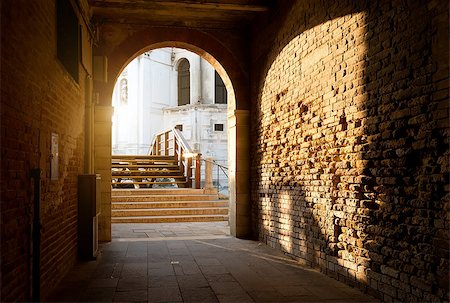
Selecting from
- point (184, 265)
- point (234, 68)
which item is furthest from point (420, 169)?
point (234, 68)

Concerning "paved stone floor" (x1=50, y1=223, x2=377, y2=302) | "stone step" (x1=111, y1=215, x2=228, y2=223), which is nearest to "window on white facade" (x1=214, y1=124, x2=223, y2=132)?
"stone step" (x1=111, y1=215, x2=228, y2=223)

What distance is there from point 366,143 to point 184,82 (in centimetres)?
1882

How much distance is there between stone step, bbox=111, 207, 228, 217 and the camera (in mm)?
11055

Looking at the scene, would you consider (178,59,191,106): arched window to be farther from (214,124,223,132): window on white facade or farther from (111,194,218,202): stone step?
(111,194,218,202): stone step

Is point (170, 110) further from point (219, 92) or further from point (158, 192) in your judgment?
point (158, 192)

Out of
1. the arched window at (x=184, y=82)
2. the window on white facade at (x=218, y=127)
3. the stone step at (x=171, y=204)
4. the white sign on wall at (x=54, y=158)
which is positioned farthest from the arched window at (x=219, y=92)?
the white sign on wall at (x=54, y=158)

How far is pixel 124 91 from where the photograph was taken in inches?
889

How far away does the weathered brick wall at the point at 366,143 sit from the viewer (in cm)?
371

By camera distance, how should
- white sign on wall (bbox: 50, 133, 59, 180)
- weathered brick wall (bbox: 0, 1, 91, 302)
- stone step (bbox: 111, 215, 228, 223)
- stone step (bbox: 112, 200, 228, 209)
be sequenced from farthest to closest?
1. stone step (bbox: 112, 200, 228, 209)
2. stone step (bbox: 111, 215, 228, 223)
3. white sign on wall (bbox: 50, 133, 59, 180)
4. weathered brick wall (bbox: 0, 1, 91, 302)

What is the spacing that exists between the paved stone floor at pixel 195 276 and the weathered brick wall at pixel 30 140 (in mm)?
480

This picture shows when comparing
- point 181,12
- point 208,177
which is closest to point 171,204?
point 208,177

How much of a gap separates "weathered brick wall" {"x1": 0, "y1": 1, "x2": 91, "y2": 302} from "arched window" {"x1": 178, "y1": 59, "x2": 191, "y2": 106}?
16833mm

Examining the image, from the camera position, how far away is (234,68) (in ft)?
29.5

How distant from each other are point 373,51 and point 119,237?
5.98m
